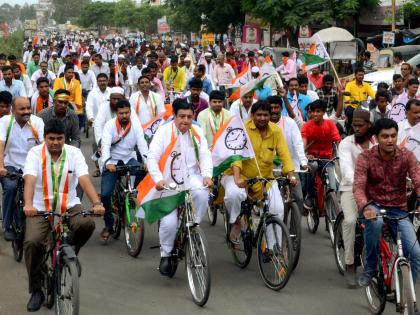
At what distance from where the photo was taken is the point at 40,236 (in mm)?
7430

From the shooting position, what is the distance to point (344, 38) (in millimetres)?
32219

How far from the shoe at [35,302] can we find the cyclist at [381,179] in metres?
2.75

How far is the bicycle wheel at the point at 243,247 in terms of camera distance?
909cm

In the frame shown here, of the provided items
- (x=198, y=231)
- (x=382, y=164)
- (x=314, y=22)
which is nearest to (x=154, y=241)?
(x=198, y=231)

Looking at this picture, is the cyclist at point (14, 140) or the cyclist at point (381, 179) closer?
the cyclist at point (381, 179)

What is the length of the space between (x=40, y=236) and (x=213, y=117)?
14.4ft

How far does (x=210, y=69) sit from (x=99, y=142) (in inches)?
558

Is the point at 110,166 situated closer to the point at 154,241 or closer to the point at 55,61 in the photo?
the point at 154,241

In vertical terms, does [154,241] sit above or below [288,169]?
below

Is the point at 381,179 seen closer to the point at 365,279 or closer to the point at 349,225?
the point at 365,279

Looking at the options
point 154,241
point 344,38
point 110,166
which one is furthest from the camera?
point 344,38

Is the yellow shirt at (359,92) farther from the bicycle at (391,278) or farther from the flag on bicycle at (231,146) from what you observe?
the bicycle at (391,278)

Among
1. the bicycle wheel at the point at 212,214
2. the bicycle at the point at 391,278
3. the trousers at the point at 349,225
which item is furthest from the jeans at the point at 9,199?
the bicycle at the point at 391,278

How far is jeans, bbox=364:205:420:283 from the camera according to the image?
22.8 feet
